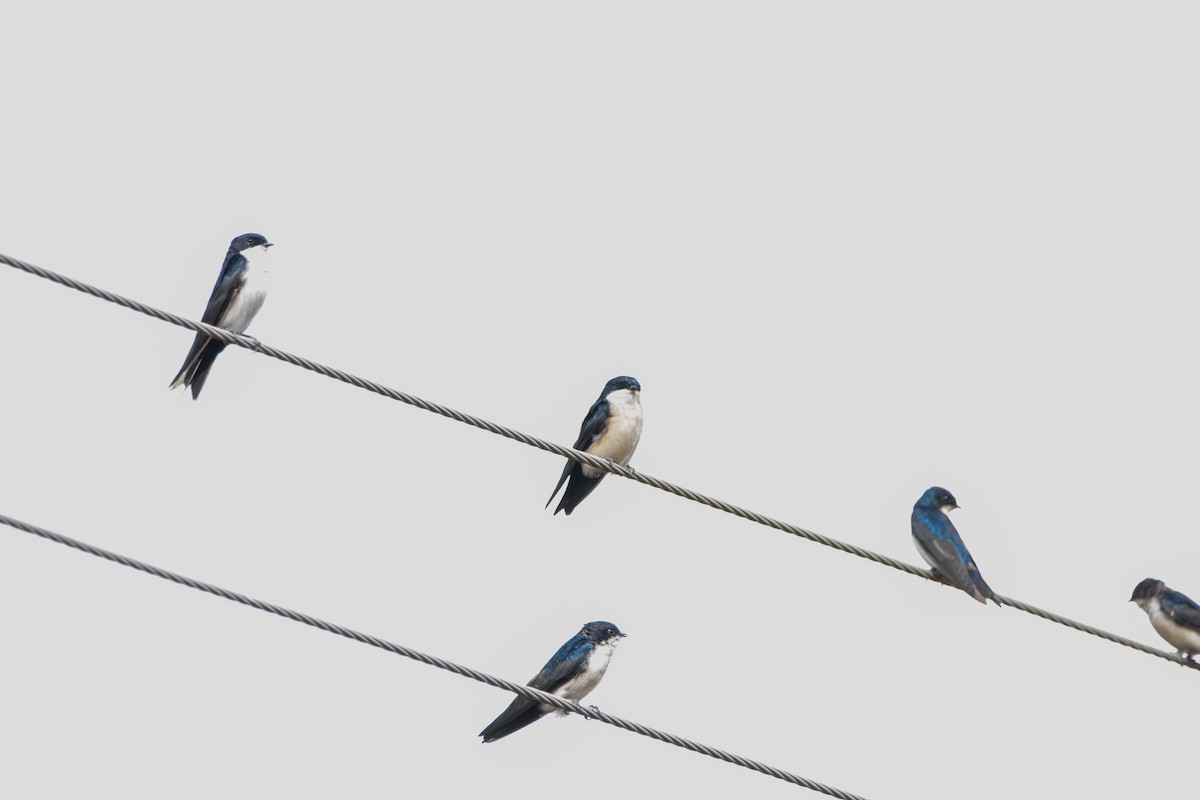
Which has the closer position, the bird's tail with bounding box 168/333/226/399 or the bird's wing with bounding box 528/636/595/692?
the bird's tail with bounding box 168/333/226/399

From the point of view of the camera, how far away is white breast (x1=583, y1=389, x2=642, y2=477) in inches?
482

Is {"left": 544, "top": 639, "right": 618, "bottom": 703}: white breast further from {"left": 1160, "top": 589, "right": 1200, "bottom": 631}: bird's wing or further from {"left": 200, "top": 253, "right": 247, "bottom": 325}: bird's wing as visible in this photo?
{"left": 1160, "top": 589, "right": 1200, "bottom": 631}: bird's wing

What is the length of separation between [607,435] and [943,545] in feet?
6.68

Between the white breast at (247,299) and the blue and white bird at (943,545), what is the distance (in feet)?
13.4

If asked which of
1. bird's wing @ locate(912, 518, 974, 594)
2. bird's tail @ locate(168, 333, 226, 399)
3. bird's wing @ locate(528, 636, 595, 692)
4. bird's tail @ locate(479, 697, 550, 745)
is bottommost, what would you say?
bird's tail @ locate(479, 697, 550, 745)

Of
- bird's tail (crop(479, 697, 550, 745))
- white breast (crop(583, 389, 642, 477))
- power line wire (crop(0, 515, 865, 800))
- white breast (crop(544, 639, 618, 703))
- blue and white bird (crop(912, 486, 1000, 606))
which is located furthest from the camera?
white breast (crop(583, 389, 642, 477))

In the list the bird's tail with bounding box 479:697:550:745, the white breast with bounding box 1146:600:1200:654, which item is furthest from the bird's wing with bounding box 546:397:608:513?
the white breast with bounding box 1146:600:1200:654

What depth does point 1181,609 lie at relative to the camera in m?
12.5

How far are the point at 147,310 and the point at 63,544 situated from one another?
3.76 ft

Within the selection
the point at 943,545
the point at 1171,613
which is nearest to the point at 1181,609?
the point at 1171,613

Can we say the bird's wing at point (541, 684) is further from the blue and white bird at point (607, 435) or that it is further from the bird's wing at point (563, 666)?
the blue and white bird at point (607, 435)

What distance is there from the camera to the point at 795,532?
9.05 m

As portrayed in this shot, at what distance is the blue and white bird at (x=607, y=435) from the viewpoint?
1226 cm

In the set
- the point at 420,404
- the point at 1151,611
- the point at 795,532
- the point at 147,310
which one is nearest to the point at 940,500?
the point at 1151,611
